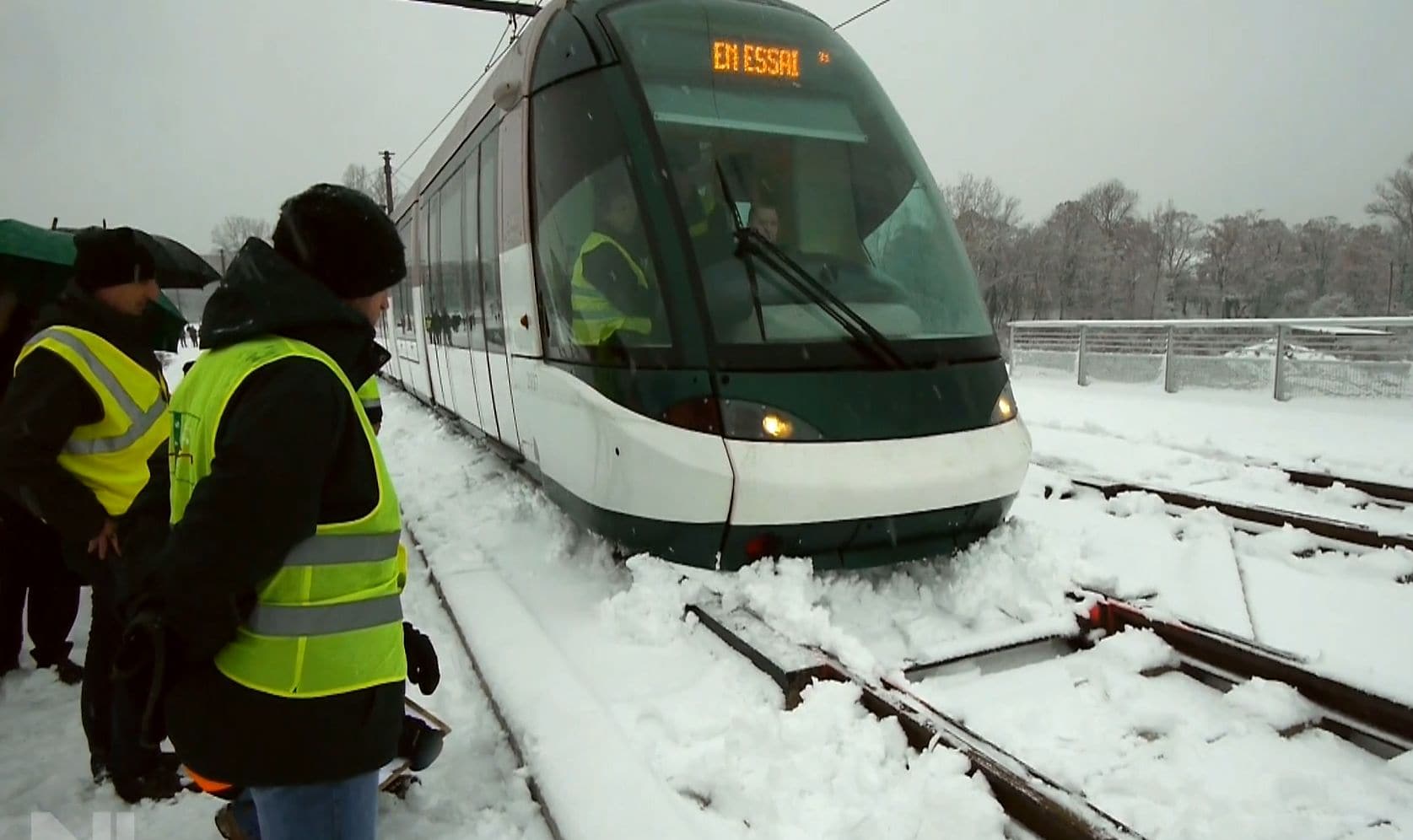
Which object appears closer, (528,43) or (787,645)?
(787,645)

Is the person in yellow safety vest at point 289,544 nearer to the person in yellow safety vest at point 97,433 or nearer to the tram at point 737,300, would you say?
the person in yellow safety vest at point 97,433

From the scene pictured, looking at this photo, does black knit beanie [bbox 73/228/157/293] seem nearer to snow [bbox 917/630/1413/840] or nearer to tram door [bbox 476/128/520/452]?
tram door [bbox 476/128/520/452]

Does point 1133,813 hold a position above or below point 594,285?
below

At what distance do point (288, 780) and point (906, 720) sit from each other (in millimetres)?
1959

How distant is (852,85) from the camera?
195 inches

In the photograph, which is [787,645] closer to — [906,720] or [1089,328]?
[906,720]

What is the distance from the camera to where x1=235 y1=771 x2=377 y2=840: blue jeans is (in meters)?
1.68

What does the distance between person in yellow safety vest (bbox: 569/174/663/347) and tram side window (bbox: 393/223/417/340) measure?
607cm

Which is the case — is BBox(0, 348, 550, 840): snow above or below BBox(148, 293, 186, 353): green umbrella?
below

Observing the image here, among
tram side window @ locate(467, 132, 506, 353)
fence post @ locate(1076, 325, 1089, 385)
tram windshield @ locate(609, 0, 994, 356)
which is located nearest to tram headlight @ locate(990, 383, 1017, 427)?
tram windshield @ locate(609, 0, 994, 356)

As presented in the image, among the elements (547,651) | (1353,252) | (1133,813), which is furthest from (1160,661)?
(1353,252)

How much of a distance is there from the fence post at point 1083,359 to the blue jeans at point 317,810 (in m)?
16.0

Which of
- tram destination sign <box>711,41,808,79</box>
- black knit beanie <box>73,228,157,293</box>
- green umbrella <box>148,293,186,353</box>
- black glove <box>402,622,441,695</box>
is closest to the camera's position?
black glove <box>402,622,441,695</box>

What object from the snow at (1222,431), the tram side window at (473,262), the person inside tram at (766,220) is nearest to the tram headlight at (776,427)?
the person inside tram at (766,220)
